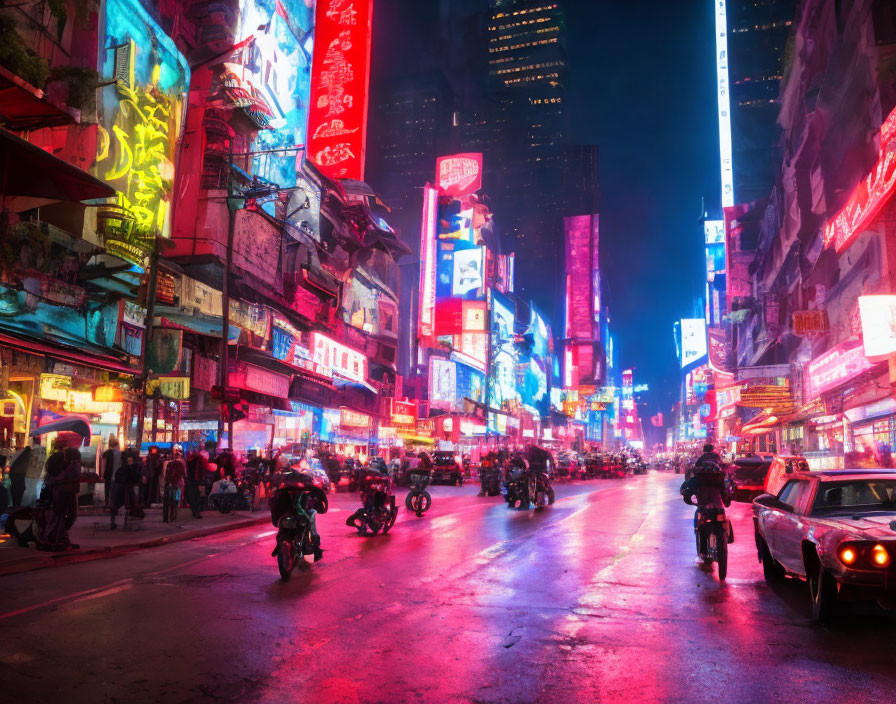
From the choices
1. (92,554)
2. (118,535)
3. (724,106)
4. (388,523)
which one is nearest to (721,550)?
(388,523)

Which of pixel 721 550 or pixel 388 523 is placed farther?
pixel 388 523

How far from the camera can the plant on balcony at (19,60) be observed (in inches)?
542

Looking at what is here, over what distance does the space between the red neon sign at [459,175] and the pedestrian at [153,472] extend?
161 feet

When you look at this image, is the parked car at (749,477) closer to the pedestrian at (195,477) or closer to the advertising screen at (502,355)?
the pedestrian at (195,477)

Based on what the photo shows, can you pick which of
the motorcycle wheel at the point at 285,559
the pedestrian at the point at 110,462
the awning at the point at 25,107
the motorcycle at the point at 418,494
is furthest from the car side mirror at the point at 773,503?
the pedestrian at the point at 110,462

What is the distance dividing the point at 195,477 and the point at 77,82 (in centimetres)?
1023

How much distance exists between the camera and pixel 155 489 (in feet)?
63.8

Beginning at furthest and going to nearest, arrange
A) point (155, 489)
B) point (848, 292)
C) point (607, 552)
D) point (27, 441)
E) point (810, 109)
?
1. point (810, 109)
2. point (848, 292)
3. point (155, 489)
4. point (27, 441)
5. point (607, 552)

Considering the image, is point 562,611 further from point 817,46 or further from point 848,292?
point 817,46

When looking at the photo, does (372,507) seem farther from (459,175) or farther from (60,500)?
(459,175)

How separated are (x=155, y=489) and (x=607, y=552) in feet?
42.7

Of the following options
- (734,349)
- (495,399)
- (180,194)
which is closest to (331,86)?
(180,194)

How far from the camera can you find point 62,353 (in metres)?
15.9

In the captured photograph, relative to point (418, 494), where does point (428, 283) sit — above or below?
above
